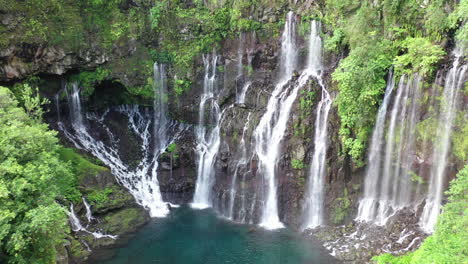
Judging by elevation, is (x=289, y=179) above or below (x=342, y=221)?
above

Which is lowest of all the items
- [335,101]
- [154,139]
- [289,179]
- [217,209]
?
[217,209]

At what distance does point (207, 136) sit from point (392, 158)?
41.3ft

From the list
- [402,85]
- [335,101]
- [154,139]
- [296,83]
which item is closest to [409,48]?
[402,85]

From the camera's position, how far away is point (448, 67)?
58.7 feet

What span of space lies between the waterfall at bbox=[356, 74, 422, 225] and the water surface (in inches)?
172

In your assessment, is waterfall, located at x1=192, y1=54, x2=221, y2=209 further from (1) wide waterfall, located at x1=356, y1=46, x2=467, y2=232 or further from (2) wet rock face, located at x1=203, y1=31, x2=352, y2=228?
(1) wide waterfall, located at x1=356, y1=46, x2=467, y2=232

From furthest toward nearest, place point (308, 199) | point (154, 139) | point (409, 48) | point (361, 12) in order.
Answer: point (154, 139), point (308, 199), point (361, 12), point (409, 48)

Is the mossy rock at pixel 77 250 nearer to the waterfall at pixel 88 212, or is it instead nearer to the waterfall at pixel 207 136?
the waterfall at pixel 88 212

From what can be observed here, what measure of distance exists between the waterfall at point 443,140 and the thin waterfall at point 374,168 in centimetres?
270

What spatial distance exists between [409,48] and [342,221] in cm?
1020

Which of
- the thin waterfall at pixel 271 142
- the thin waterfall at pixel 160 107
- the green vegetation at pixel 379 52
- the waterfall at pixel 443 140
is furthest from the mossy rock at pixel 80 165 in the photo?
the waterfall at pixel 443 140

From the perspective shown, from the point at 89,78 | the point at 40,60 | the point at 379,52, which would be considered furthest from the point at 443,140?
the point at 40,60

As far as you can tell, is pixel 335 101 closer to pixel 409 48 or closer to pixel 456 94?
pixel 409 48

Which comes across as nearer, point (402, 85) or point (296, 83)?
point (402, 85)
